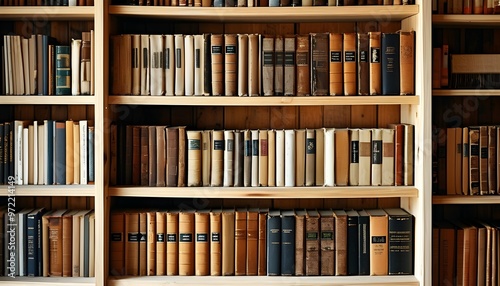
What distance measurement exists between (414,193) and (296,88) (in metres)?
0.61

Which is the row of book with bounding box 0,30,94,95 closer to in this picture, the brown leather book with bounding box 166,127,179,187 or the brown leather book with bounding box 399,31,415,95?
the brown leather book with bounding box 166,127,179,187

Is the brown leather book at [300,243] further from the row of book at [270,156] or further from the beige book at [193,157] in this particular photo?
the beige book at [193,157]

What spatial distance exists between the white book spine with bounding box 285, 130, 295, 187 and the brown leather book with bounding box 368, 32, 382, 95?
356mm

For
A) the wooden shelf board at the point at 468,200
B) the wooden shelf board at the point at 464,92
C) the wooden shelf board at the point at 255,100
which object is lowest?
the wooden shelf board at the point at 468,200

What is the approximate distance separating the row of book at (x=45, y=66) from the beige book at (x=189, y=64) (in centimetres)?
36

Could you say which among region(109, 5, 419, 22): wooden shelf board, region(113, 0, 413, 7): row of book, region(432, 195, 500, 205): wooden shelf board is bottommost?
region(432, 195, 500, 205): wooden shelf board

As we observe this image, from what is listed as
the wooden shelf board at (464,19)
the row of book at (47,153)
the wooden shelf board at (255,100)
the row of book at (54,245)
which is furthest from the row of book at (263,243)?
the wooden shelf board at (464,19)

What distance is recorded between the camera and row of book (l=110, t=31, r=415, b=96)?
7.91 feet

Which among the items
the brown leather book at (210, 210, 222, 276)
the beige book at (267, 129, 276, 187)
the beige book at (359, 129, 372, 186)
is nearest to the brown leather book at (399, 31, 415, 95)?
the beige book at (359, 129, 372, 186)

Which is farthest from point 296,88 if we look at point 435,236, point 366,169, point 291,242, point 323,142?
point 435,236

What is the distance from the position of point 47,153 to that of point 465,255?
168cm

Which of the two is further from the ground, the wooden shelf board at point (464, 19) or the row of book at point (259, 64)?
the wooden shelf board at point (464, 19)

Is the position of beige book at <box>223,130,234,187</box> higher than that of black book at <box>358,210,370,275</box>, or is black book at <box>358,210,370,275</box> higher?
beige book at <box>223,130,234,187</box>

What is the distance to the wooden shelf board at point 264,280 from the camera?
2.38 m
